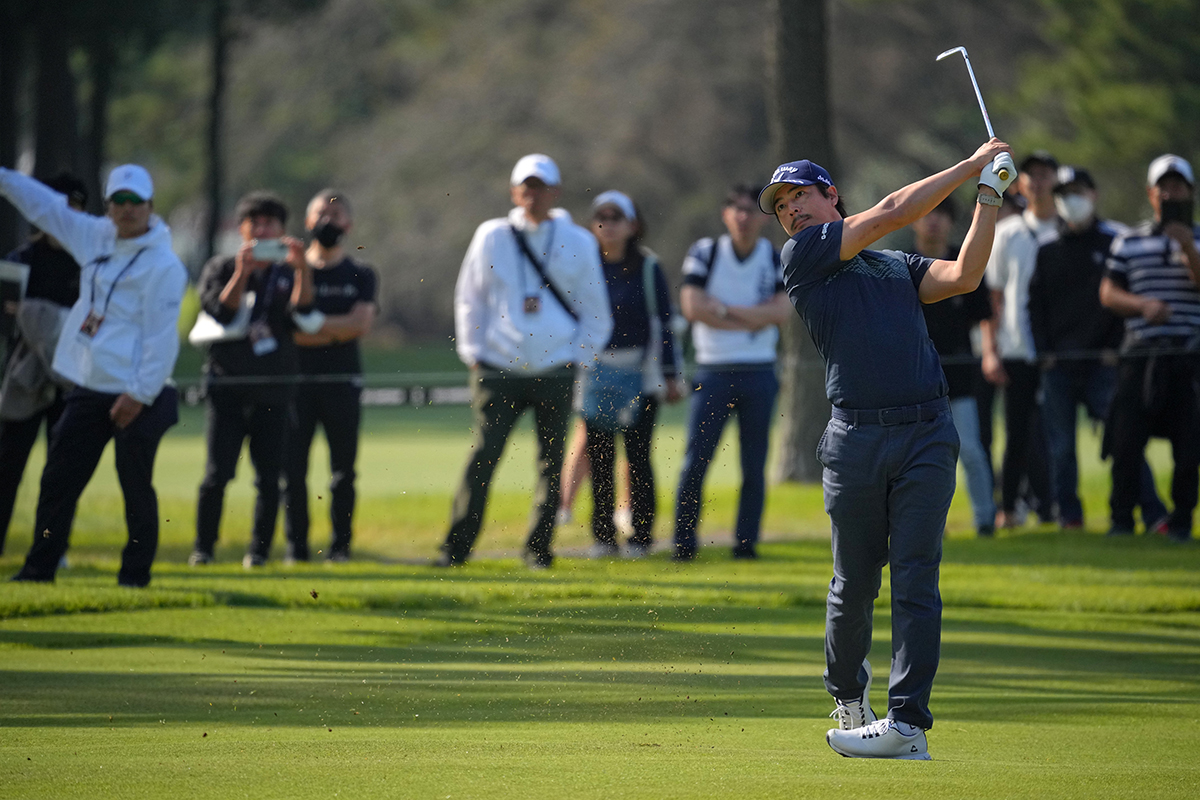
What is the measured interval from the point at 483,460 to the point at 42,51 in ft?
59.7

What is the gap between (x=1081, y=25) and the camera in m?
40.2

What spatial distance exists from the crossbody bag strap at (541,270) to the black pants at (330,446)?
1664mm

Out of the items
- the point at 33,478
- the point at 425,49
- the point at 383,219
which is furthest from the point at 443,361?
the point at 33,478

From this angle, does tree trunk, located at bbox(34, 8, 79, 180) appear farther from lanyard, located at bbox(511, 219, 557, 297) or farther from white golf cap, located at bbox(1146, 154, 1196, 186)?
white golf cap, located at bbox(1146, 154, 1196, 186)

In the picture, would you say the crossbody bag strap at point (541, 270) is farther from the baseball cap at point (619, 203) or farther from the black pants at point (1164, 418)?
the black pants at point (1164, 418)

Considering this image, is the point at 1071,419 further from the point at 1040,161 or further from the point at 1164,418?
the point at 1040,161

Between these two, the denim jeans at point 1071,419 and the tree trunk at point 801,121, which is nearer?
the denim jeans at point 1071,419

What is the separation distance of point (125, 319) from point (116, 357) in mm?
207

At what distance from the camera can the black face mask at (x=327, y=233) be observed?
37.2 feet

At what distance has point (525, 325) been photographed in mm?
10523

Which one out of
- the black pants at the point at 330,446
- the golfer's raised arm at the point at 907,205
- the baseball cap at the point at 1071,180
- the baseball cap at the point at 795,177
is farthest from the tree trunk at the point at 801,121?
the golfer's raised arm at the point at 907,205

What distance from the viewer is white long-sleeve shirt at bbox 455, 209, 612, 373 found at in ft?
34.5

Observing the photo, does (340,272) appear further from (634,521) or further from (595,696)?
(595,696)

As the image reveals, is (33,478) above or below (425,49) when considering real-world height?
below
